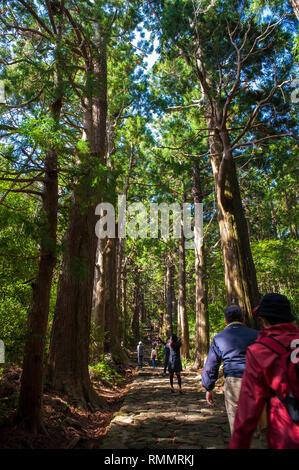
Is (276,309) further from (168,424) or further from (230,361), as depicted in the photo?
(168,424)

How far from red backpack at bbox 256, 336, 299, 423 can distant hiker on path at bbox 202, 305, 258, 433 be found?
4.96ft

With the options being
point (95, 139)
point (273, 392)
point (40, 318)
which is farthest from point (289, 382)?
point (95, 139)

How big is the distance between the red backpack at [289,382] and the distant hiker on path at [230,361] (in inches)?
59.6

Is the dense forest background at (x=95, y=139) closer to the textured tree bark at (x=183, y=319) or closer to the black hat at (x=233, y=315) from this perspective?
the black hat at (x=233, y=315)

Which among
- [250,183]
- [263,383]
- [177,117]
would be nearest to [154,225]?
[250,183]

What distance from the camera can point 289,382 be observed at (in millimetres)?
1711

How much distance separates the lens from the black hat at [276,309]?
207 centimetres

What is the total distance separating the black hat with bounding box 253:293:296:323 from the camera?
2074 mm

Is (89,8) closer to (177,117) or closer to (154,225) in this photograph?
(177,117)

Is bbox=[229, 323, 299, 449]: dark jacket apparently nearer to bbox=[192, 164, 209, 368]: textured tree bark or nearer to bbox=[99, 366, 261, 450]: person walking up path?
bbox=[99, 366, 261, 450]: person walking up path

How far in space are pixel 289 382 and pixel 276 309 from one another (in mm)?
512

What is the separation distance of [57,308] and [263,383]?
5.81 m

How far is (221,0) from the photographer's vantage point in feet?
25.8

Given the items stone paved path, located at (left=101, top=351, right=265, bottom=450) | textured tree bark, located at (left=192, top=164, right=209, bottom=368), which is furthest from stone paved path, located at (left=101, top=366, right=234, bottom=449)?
textured tree bark, located at (left=192, top=164, right=209, bottom=368)
